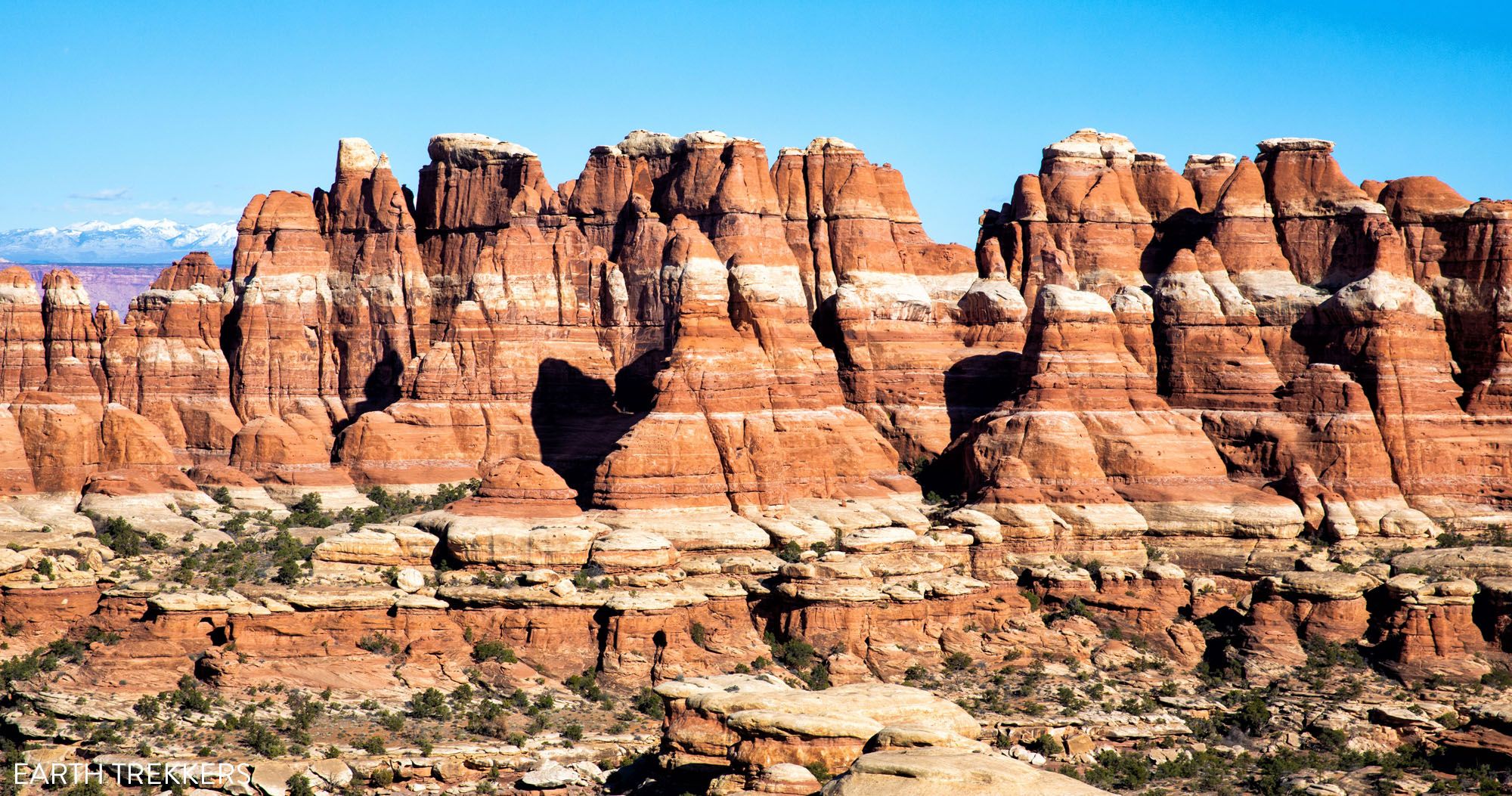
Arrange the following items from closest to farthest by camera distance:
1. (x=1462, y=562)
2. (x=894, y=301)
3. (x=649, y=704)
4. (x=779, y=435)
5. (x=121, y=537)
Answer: (x=649, y=704) → (x=121, y=537) → (x=1462, y=562) → (x=779, y=435) → (x=894, y=301)

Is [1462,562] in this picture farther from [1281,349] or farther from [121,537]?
[121,537]

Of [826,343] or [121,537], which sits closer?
[121,537]

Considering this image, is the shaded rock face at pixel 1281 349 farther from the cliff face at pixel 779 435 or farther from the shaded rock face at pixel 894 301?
the shaded rock face at pixel 894 301

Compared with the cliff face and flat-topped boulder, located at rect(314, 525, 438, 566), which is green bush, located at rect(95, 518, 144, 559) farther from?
flat-topped boulder, located at rect(314, 525, 438, 566)

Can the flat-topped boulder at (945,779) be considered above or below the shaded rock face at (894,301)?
below

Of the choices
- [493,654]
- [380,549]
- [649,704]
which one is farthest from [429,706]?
[380,549]

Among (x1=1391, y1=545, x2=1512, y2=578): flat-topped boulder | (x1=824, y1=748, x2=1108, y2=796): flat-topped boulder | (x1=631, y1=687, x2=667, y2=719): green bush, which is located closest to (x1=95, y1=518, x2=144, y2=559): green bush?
(x1=631, y1=687, x2=667, y2=719): green bush

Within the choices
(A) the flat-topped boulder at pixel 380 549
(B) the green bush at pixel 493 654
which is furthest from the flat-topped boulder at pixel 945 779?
(A) the flat-topped boulder at pixel 380 549

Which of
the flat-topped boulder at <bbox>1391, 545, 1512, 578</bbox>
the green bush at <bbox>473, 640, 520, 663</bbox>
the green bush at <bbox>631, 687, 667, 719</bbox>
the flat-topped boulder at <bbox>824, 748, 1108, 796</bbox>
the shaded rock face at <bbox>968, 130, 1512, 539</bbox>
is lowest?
the green bush at <bbox>631, 687, 667, 719</bbox>

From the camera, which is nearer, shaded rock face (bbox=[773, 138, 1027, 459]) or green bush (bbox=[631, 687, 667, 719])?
green bush (bbox=[631, 687, 667, 719])

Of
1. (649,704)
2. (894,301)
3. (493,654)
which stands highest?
(894,301)

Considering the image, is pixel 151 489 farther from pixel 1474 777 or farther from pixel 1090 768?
pixel 1474 777

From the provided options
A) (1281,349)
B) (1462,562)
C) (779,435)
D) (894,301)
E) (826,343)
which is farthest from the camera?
(894,301)

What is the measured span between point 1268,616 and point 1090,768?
16.0 metres
